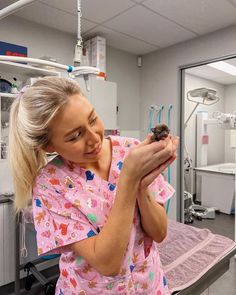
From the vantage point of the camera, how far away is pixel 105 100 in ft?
8.75

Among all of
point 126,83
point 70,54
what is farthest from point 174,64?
point 70,54

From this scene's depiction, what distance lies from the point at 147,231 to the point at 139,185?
0.16 metres

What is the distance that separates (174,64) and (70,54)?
4.13 ft

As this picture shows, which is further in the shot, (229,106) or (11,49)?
(229,106)

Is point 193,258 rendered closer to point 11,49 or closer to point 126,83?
point 11,49

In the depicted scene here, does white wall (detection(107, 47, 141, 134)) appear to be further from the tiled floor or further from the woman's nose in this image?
the woman's nose

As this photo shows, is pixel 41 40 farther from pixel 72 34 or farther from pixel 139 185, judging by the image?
pixel 139 185

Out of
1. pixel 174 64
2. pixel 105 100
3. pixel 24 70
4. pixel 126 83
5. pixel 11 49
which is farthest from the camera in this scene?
pixel 126 83

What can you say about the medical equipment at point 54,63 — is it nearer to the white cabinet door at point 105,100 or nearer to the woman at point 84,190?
the woman at point 84,190

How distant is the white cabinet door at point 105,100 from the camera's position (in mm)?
2566

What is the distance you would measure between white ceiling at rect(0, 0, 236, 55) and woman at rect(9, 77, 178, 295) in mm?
1819

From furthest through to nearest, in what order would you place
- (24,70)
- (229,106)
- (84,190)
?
(229,106)
(24,70)
(84,190)

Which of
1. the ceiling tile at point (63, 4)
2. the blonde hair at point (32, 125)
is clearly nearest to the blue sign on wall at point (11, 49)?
the ceiling tile at point (63, 4)

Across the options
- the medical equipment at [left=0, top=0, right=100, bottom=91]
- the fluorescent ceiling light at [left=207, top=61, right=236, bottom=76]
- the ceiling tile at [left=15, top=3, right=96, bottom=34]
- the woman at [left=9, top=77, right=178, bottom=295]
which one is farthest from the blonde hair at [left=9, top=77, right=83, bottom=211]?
the fluorescent ceiling light at [left=207, top=61, right=236, bottom=76]
